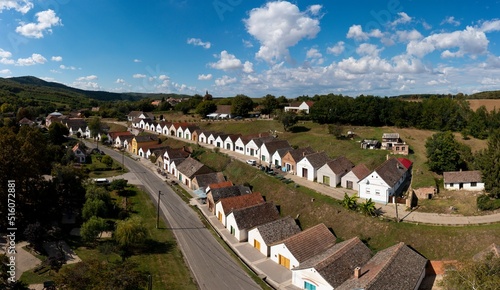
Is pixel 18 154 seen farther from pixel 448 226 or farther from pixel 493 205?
pixel 493 205

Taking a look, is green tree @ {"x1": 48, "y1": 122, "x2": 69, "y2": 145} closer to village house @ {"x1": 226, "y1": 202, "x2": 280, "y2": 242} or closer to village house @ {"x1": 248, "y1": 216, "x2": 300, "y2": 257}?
village house @ {"x1": 226, "y1": 202, "x2": 280, "y2": 242}

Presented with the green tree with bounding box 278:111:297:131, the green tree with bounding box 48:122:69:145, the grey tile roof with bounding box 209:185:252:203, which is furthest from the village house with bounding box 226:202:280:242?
the green tree with bounding box 48:122:69:145

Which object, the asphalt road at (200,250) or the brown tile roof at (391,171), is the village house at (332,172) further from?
the asphalt road at (200,250)

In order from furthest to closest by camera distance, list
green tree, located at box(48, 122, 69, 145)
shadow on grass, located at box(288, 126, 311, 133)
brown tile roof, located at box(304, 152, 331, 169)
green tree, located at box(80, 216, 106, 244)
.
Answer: green tree, located at box(48, 122, 69, 145), shadow on grass, located at box(288, 126, 311, 133), brown tile roof, located at box(304, 152, 331, 169), green tree, located at box(80, 216, 106, 244)

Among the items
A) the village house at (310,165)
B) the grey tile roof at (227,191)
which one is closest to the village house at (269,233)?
the grey tile roof at (227,191)

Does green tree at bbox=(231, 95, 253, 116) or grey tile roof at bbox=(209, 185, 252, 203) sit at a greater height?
green tree at bbox=(231, 95, 253, 116)

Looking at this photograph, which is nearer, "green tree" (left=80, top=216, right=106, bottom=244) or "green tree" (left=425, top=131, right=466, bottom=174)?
"green tree" (left=80, top=216, right=106, bottom=244)

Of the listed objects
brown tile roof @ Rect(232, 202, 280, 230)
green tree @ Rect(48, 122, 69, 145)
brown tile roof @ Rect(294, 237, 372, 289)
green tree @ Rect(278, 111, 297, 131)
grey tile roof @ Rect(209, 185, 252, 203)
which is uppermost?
green tree @ Rect(278, 111, 297, 131)
